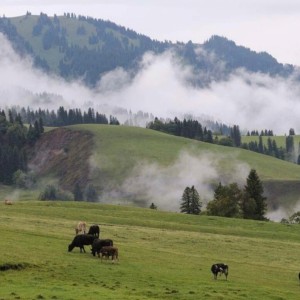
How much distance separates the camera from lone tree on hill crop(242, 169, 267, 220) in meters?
125

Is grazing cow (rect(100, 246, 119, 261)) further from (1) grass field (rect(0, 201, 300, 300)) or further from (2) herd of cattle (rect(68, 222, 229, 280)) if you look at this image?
(1) grass field (rect(0, 201, 300, 300))

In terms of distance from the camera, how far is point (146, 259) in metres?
50.4

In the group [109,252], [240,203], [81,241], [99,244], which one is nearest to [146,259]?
[109,252]

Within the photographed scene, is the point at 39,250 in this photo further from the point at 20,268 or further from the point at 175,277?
the point at 175,277

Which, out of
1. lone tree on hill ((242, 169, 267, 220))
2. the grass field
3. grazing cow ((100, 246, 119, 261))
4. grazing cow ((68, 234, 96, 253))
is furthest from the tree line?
grazing cow ((100, 246, 119, 261))

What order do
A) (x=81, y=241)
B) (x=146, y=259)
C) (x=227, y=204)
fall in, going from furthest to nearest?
(x=227, y=204), (x=81, y=241), (x=146, y=259)

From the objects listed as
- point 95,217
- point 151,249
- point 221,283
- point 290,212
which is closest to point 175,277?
point 221,283

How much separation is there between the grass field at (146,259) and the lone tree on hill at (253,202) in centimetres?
3507

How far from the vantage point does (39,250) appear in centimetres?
4812

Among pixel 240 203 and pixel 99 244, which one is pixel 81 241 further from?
pixel 240 203

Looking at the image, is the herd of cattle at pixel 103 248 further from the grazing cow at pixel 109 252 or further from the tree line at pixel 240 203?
the tree line at pixel 240 203

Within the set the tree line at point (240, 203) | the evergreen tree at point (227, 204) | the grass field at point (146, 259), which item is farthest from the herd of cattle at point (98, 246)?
the tree line at point (240, 203)

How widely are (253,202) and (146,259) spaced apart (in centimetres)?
7741

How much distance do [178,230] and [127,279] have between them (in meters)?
38.3
